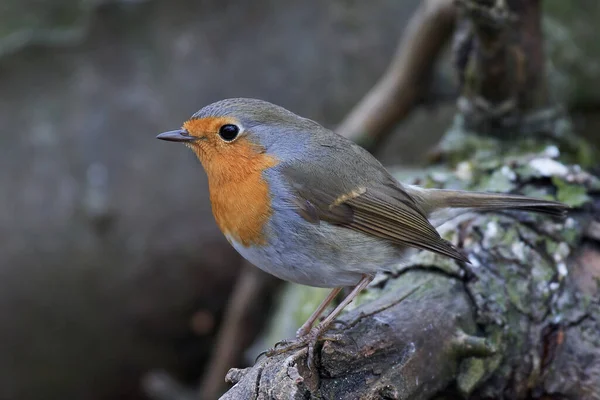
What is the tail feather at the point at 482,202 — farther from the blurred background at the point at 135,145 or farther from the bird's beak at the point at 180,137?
the blurred background at the point at 135,145

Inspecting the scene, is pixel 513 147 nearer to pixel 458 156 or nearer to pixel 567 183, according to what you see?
pixel 458 156

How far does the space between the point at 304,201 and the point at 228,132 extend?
37cm

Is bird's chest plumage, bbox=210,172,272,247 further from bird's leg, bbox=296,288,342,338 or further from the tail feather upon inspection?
the tail feather

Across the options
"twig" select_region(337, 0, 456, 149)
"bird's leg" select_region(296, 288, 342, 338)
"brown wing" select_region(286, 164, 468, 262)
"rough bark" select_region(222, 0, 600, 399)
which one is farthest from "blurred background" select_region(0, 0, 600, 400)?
"brown wing" select_region(286, 164, 468, 262)

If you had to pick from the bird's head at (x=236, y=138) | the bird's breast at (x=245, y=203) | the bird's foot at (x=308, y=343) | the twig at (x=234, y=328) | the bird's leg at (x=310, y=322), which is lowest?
the twig at (x=234, y=328)

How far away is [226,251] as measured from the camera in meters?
4.20

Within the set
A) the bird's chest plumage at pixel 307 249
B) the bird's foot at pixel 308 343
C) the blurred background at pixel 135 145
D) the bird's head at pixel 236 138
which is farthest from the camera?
the blurred background at pixel 135 145

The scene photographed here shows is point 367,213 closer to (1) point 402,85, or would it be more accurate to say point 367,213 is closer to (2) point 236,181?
(2) point 236,181

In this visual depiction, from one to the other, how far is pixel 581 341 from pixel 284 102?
7.85 ft

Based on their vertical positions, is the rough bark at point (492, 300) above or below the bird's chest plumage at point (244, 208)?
below

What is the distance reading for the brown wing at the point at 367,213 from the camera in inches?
91.4

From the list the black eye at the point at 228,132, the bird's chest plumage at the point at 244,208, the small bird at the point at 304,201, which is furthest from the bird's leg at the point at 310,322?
the black eye at the point at 228,132

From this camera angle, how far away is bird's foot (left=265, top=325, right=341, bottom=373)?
1981 millimetres

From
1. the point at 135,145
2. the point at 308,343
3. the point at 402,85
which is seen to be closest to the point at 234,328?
the point at 135,145
